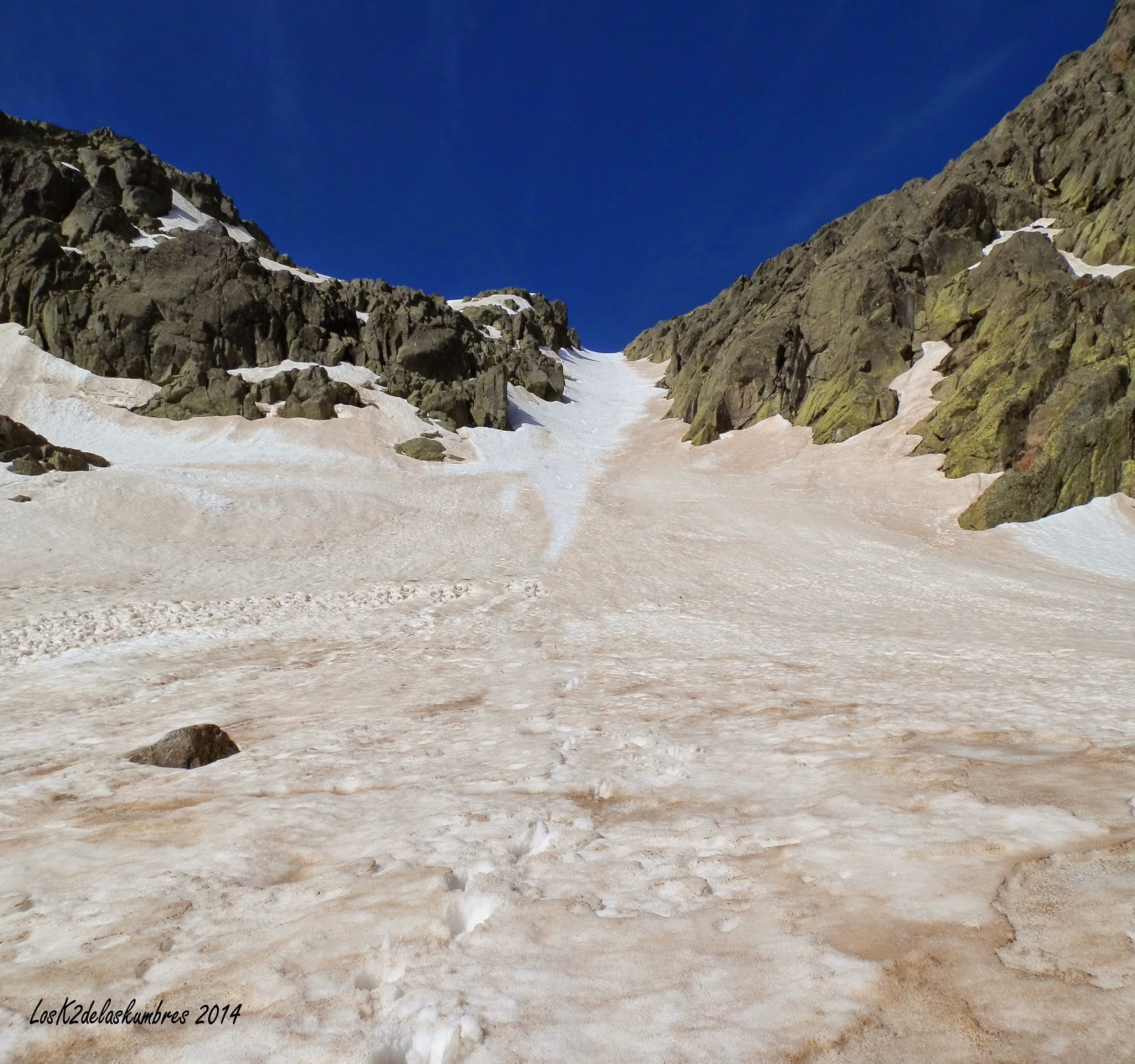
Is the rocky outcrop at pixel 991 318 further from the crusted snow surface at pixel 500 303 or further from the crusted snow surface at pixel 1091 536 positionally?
the crusted snow surface at pixel 500 303

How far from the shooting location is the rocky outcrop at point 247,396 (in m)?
44.7

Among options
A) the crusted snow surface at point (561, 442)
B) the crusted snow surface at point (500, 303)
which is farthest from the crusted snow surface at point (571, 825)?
the crusted snow surface at point (500, 303)

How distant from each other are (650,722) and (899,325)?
4968cm

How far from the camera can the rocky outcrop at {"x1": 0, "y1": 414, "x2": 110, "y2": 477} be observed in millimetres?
26953

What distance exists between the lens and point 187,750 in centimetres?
711

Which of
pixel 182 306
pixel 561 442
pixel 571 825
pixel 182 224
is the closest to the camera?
pixel 571 825

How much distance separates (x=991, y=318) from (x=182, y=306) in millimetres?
58456

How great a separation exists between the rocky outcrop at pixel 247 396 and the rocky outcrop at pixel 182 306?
0.25 metres

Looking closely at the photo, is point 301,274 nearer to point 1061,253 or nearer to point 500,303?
point 500,303

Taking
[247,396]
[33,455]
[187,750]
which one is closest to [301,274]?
[247,396]

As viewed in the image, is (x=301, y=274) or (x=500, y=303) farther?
(x=500, y=303)

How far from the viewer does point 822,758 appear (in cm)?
618

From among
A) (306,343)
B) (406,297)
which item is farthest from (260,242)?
(306,343)

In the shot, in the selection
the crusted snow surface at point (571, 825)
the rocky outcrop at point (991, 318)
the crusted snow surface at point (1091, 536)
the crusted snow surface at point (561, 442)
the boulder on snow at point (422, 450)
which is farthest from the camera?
the boulder on snow at point (422, 450)
